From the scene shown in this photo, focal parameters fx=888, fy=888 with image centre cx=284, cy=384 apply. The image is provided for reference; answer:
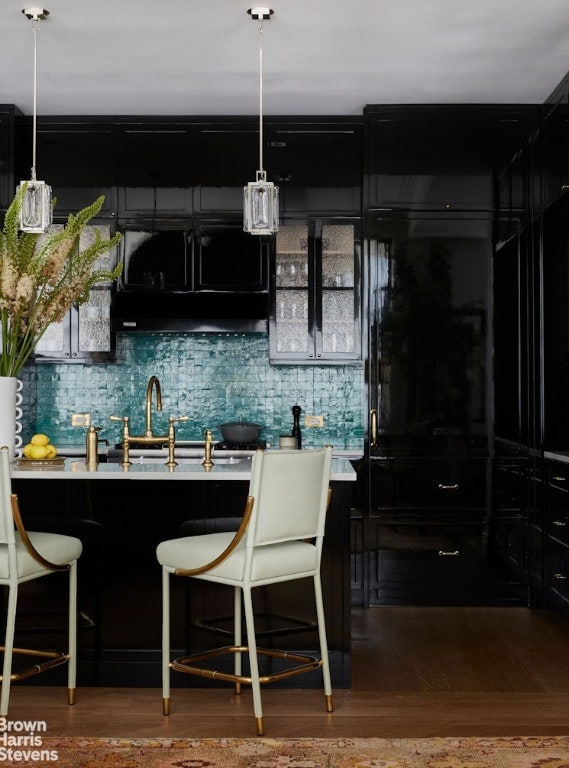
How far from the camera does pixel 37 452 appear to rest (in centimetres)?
362

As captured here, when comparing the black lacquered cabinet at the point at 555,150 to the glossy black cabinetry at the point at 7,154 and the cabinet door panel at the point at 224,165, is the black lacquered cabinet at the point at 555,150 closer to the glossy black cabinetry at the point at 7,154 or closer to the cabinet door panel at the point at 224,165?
the cabinet door panel at the point at 224,165

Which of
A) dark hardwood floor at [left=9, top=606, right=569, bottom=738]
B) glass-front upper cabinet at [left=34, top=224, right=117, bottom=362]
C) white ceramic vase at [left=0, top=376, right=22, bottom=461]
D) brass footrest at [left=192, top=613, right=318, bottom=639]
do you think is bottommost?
dark hardwood floor at [left=9, top=606, right=569, bottom=738]

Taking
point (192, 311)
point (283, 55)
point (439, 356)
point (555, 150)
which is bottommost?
point (439, 356)

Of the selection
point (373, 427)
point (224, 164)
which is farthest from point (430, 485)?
point (224, 164)

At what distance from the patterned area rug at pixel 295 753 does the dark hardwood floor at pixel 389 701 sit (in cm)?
7

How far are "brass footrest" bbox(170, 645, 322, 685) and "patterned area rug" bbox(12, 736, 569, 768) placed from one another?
9.6 inches

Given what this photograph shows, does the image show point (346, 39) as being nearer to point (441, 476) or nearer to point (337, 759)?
point (441, 476)

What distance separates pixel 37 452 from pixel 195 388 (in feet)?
7.05

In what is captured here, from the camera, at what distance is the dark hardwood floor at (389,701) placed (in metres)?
3.09

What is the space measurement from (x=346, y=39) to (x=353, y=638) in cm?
288

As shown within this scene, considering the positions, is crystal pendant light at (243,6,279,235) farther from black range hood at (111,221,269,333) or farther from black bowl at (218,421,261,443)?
black bowl at (218,421,261,443)

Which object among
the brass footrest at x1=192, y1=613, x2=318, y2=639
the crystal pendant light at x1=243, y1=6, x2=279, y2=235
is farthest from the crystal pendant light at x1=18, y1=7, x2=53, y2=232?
the brass footrest at x1=192, y1=613, x2=318, y2=639

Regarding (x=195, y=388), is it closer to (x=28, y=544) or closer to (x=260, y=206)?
(x=260, y=206)

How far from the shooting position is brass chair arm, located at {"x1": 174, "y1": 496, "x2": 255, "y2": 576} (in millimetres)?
2994
